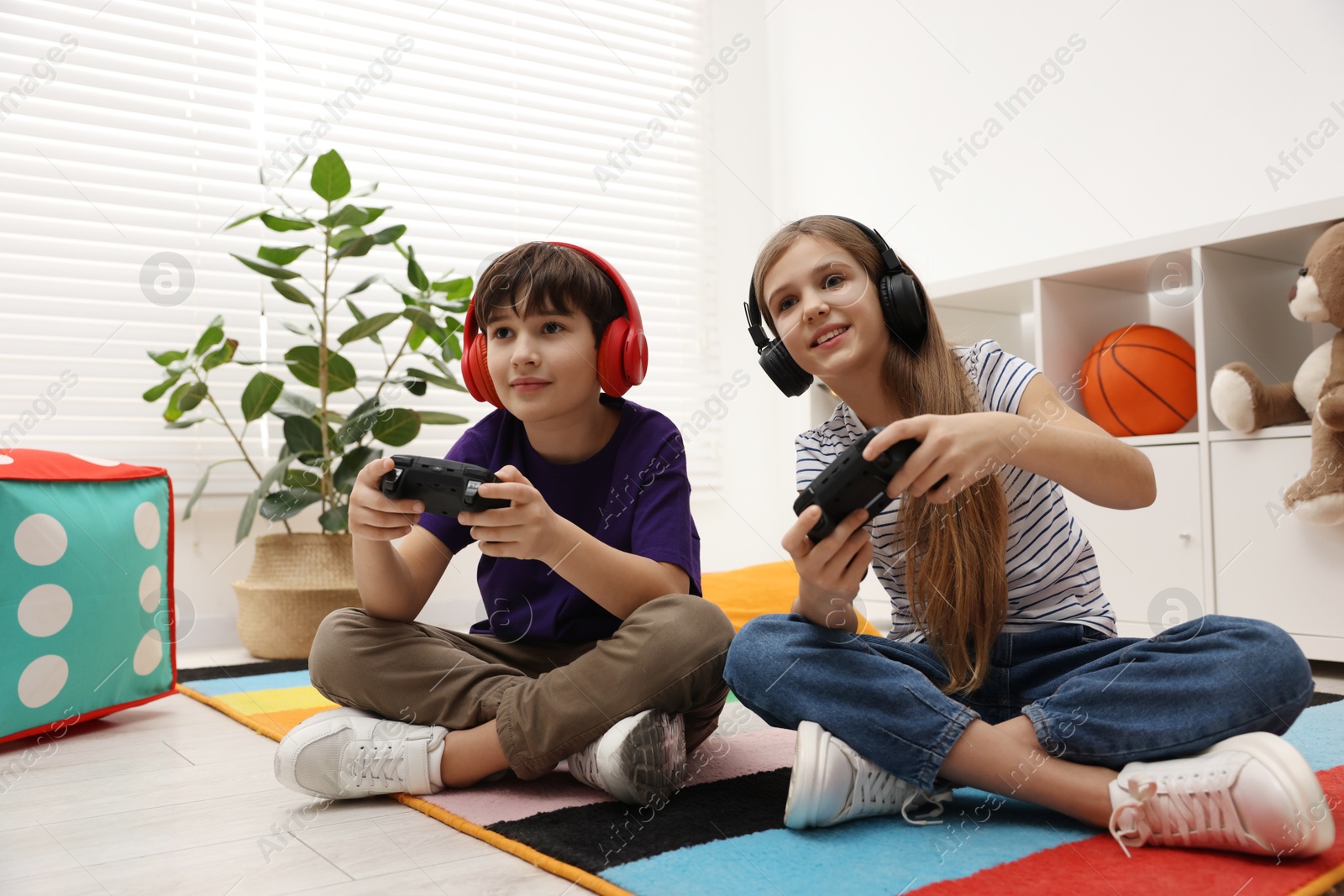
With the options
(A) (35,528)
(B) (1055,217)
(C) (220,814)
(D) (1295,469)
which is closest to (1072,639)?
(C) (220,814)

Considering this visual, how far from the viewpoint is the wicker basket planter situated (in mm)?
1926

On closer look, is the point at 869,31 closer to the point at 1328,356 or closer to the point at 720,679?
A: the point at 1328,356

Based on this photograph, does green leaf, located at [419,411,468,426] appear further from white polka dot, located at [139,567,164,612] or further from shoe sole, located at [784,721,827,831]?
shoe sole, located at [784,721,827,831]

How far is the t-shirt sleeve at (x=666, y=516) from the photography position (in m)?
1.01

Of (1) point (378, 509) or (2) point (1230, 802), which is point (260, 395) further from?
(2) point (1230, 802)

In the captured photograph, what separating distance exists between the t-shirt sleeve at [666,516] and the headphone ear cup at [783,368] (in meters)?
0.15

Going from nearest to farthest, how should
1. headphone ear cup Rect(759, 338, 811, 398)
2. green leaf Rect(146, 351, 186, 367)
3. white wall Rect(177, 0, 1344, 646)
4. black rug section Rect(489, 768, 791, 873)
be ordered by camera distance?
black rug section Rect(489, 768, 791, 873), headphone ear cup Rect(759, 338, 811, 398), white wall Rect(177, 0, 1344, 646), green leaf Rect(146, 351, 186, 367)

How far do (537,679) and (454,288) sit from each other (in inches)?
54.0

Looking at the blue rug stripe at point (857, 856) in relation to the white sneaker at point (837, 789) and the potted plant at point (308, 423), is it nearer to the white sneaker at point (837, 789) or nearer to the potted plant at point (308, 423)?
the white sneaker at point (837, 789)

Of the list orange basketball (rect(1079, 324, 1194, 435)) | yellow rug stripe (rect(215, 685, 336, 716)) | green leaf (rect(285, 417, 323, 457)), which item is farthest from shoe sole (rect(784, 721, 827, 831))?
green leaf (rect(285, 417, 323, 457))

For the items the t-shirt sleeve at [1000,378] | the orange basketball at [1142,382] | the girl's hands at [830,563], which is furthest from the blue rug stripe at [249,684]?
the orange basketball at [1142,382]

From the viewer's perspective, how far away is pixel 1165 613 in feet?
5.69

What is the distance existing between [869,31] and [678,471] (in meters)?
2.16

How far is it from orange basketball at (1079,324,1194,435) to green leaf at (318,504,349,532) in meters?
1.52
